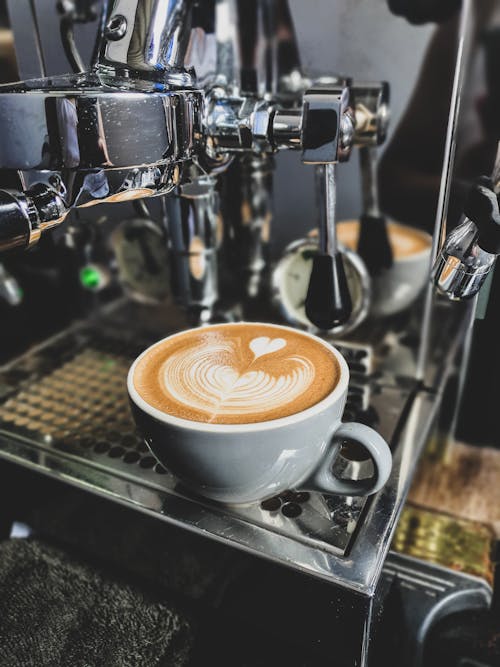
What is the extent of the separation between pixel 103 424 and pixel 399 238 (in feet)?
1.44

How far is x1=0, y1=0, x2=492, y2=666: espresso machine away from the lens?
1.35 ft

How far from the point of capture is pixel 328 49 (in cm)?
63

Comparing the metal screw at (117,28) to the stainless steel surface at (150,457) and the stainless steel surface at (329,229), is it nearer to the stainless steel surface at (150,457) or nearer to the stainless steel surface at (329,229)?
the stainless steel surface at (329,229)

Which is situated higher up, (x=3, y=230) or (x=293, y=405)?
(x=3, y=230)

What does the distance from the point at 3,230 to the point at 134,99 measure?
0.12 metres

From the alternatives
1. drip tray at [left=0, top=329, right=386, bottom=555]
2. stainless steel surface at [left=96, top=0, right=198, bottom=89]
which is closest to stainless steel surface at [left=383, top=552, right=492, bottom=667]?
drip tray at [left=0, top=329, right=386, bottom=555]

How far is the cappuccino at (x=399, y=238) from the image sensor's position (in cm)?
74

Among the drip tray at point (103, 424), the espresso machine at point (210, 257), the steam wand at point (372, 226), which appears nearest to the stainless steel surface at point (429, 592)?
the espresso machine at point (210, 257)

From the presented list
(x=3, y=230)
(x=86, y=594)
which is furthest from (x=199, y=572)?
(x=3, y=230)

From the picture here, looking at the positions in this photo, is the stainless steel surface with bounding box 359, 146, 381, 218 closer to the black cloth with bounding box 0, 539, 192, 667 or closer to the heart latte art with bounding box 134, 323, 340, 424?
the heart latte art with bounding box 134, 323, 340, 424

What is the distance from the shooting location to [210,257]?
63 centimetres

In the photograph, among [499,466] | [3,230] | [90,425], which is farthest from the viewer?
[499,466]

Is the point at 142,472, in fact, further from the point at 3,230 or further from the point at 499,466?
the point at 499,466

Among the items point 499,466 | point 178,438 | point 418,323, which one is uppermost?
point 178,438
